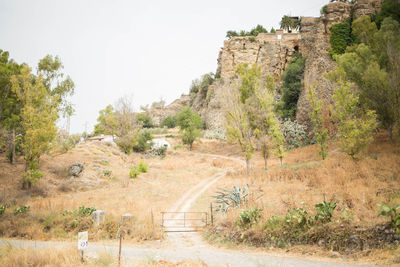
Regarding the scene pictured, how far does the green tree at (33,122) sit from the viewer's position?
14.1 meters

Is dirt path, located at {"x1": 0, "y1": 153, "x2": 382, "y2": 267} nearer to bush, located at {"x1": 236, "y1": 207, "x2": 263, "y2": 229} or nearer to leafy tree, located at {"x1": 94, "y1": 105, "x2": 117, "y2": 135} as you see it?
bush, located at {"x1": 236, "y1": 207, "x2": 263, "y2": 229}

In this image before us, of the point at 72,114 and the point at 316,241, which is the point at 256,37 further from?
the point at 316,241

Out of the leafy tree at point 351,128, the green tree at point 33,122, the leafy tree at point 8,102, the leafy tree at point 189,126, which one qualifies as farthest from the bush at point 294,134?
the leafy tree at point 8,102

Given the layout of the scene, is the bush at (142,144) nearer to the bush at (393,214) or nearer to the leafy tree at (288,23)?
the bush at (393,214)

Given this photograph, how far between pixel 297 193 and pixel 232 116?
924cm

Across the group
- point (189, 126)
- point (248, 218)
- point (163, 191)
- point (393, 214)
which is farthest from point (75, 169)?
point (189, 126)

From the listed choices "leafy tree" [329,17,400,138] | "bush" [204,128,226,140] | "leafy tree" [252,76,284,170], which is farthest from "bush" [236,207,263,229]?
"bush" [204,128,226,140]

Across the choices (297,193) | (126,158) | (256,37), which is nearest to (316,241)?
(297,193)

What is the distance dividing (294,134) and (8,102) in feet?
89.6

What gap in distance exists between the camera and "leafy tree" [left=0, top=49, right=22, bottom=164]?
15.0m

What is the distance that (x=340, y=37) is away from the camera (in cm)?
2931

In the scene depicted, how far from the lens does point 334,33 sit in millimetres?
29688

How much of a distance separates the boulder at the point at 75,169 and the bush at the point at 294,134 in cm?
2180

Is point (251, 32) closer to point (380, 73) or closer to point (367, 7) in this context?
point (367, 7)
